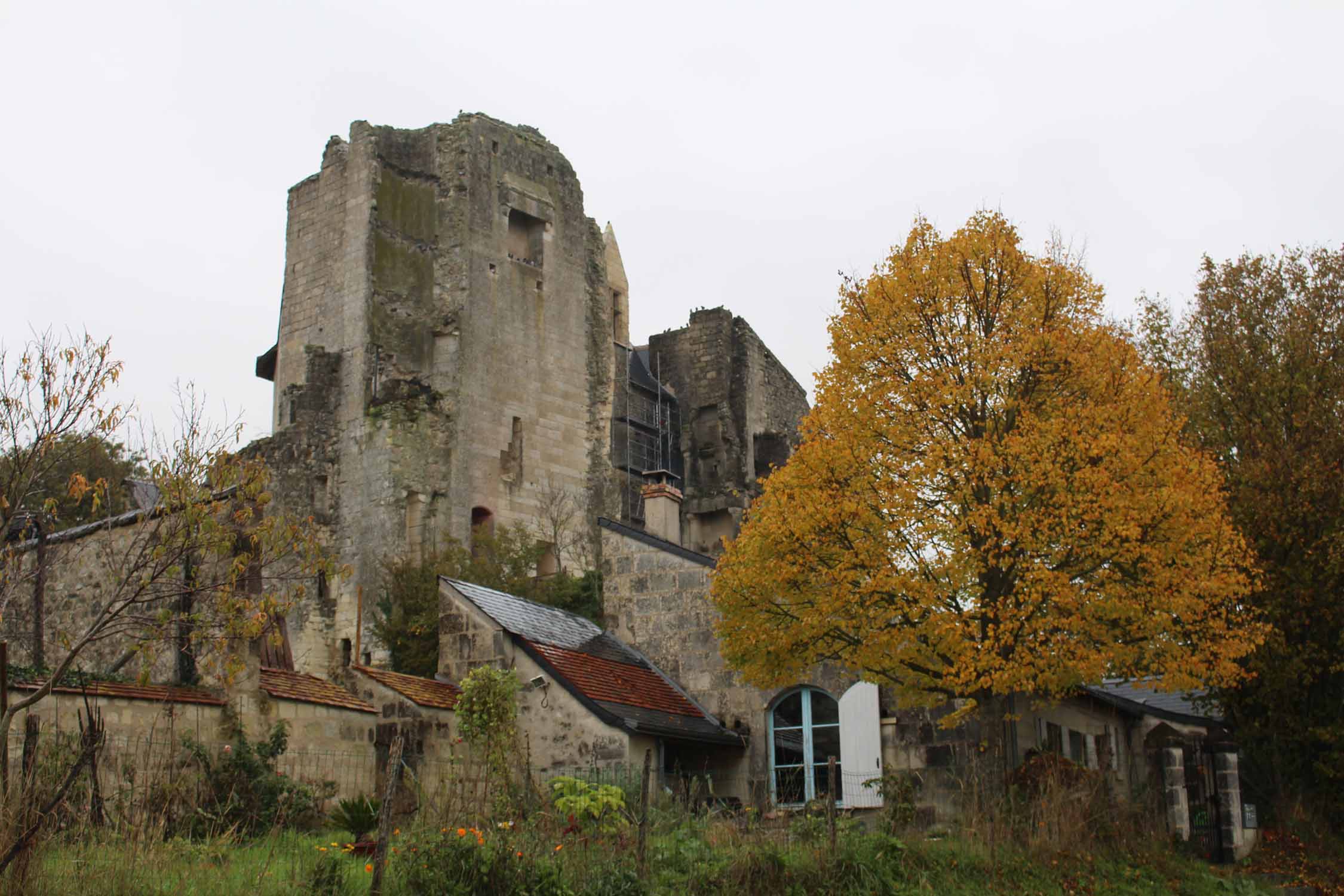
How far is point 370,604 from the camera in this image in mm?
29719

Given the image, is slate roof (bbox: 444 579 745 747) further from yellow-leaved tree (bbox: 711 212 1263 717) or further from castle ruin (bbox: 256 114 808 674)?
castle ruin (bbox: 256 114 808 674)

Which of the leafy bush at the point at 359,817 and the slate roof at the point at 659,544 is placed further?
the slate roof at the point at 659,544

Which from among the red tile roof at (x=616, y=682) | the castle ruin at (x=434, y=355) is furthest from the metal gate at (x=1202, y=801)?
the castle ruin at (x=434, y=355)

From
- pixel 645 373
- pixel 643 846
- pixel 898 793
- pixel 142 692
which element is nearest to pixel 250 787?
pixel 142 692

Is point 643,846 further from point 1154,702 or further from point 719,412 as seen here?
point 719,412

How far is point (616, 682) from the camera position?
18469 millimetres

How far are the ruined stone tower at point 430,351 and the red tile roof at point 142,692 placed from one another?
1541 centimetres

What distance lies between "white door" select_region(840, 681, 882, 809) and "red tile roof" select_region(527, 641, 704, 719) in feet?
7.32

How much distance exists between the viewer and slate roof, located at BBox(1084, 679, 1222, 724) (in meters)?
22.6

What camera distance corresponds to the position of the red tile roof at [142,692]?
13.1 metres

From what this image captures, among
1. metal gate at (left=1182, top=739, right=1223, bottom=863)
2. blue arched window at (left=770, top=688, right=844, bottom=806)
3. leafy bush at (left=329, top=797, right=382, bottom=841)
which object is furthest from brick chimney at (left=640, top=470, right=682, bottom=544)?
leafy bush at (left=329, top=797, right=382, bottom=841)

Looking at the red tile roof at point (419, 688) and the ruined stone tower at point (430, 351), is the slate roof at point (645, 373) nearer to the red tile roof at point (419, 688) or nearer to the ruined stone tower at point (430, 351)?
the ruined stone tower at point (430, 351)

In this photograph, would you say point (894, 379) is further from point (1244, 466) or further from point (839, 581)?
point (1244, 466)

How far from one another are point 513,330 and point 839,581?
19447 millimetres
